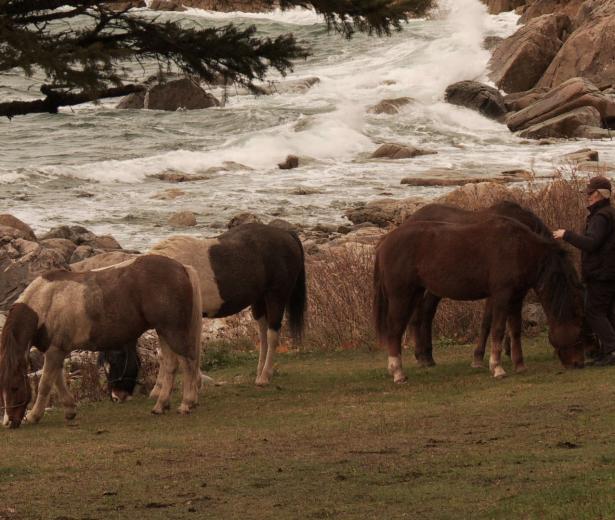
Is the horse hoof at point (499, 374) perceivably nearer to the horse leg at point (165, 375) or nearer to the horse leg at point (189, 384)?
the horse leg at point (189, 384)

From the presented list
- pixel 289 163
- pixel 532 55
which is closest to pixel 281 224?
pixel 289 163

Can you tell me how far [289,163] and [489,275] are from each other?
30.8m

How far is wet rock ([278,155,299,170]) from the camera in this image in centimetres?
4391

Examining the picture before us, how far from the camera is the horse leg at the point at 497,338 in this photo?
13.3m

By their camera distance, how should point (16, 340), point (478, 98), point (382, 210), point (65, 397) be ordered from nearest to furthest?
point (16, 340), point (65, 397), point (382, 210), point (478, 98)

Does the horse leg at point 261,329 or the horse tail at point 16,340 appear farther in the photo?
the horse leg at point 261,329

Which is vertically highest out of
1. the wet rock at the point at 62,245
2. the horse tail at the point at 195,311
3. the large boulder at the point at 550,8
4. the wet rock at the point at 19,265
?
the horse tail at the point at 195,311

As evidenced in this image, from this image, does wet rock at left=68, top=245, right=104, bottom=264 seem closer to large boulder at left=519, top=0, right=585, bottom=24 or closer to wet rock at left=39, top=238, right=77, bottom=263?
wet rock at left=39, top=238, right=77, bottom=263

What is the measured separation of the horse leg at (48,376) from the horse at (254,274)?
1485mm

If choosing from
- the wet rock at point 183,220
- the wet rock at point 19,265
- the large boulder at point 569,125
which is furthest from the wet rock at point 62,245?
the large boulder at point 569,125

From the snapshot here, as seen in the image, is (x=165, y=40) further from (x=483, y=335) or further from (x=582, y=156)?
(x=582, y=156)

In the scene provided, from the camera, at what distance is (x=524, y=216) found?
1380cm

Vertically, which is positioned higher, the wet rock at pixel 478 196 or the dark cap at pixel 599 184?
the dark cap at pixel 599 184

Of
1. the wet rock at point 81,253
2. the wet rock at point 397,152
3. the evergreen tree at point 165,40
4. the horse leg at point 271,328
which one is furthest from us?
the wet rock at point 397,152
